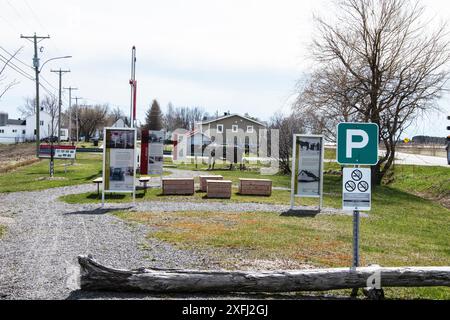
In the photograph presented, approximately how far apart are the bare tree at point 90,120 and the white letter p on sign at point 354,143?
102 meters

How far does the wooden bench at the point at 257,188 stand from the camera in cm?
2022

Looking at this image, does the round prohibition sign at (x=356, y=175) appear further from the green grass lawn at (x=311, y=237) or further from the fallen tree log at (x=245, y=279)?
the green grass lawn at (x=311, y=237)

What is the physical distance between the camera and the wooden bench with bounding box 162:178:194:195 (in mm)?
19469

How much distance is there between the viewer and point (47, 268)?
7.66 metres

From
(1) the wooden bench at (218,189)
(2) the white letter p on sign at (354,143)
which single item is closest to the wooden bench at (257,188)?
(1) the wooden bench at (218,189)

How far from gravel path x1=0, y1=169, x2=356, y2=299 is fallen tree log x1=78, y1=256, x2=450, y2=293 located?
0.83 ft

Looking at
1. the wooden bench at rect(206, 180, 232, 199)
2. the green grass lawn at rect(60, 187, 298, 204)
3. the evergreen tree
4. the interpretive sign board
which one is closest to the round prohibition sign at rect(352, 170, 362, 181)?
the interpretive sign board

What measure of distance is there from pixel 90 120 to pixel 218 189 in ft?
305

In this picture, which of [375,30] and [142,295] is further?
[375,30]

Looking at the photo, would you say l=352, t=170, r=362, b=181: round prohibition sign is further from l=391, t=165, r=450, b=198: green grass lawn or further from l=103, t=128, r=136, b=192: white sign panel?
l=391, t=165, r=450, b=198: green grass lawn

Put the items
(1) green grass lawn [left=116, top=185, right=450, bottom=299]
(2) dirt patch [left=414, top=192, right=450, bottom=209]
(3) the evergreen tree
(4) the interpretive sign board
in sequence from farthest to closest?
(3) the evergreen tree → (2) dirt patch [left=414, top=192, right=450, bottom=209] → (4) the interpretive sign board → (1) green grass lawn [left=116, top=185, right=450, bottom=299]

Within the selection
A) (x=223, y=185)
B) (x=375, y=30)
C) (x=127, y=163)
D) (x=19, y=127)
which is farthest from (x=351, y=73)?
(x=19, y=127)
